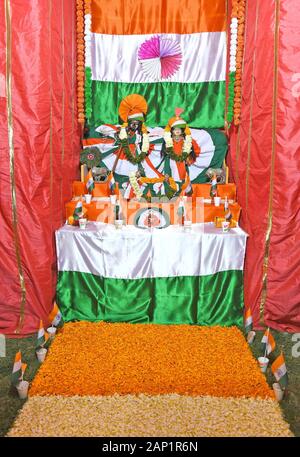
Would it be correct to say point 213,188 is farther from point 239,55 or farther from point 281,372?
point 281,372

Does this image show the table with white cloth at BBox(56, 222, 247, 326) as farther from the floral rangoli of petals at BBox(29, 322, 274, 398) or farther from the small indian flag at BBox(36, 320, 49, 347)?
the small indian flag at BBox(36, 320, 49, 347)

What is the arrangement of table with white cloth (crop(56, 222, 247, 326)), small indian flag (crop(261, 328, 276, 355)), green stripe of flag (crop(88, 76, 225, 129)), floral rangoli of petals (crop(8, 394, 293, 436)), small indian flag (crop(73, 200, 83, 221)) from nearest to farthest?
floral rangoli of petals (crop(8, 394, 293, 436)), small indian flag (crop(261, 328, 276, 355)), table with white cloth (crop(56, 222, 247, 326)), small indian flag (crop(73, 200, 83, 221)), green stripe of flag (crop(88, 76, 225, 129))

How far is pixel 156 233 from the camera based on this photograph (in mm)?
3598

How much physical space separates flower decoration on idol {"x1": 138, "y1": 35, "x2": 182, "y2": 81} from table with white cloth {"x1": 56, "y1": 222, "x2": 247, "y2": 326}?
1.55 metres

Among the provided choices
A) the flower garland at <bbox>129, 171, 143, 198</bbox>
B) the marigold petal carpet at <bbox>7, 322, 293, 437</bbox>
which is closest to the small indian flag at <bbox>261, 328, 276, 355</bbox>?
the marigold petal carpet at <bbox>7, 322, 293, 437</bbox>

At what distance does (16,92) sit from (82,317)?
6.05ft

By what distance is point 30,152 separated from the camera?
3.37 metres

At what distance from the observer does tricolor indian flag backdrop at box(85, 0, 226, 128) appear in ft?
13.5

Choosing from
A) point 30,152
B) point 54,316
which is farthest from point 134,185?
point 54,316

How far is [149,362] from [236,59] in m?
2.72

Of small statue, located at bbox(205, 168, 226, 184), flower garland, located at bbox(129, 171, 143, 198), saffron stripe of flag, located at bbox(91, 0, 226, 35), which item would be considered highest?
saffron stripe of flag, located at bbox(91, 0, 226, 35)

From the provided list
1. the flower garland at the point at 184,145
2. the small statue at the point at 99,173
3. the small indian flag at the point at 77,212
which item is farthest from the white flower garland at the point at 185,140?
the small indian flag at the point at 77,212

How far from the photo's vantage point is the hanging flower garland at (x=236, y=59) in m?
3.91

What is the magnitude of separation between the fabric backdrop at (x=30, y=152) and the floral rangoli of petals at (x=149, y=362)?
0.49 m
